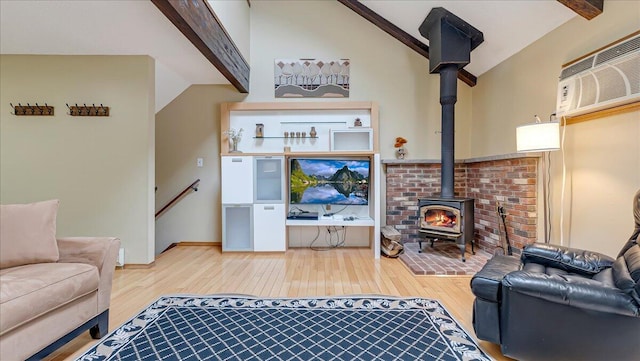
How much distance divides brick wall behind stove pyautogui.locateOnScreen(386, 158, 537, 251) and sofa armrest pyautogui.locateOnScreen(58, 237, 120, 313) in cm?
338

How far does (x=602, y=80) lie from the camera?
221 cm

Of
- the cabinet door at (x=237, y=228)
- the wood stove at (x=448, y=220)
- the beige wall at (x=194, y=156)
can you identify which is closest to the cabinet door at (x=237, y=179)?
the cabinet door at (x=237, y=228)

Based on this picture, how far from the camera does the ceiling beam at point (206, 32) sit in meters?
2.11

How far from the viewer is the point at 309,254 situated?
3.87m

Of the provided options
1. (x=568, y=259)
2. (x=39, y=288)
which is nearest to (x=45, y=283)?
(x=39, y=288)

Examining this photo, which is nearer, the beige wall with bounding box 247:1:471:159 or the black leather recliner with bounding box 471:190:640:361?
the black leather recliner with bounding box 471:190:640:361

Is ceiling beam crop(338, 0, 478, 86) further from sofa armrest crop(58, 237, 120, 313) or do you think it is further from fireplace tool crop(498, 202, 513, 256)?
sofa armrest crop(58, 237, 120, 313)

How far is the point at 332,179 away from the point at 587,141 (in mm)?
2736

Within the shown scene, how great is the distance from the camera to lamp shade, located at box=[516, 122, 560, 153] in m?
2.38

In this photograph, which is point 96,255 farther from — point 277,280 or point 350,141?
point 350,141

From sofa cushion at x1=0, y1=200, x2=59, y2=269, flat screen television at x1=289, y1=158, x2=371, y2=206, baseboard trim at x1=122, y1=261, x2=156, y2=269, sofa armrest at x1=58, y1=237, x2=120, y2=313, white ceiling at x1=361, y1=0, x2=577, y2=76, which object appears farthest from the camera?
flat screen television at x1=289, y1=158, x2=371, y2=206

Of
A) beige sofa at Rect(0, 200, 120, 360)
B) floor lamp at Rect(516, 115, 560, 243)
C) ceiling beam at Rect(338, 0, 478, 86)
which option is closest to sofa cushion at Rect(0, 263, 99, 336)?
beige sofa at Rect(0, 200, 120, 360)

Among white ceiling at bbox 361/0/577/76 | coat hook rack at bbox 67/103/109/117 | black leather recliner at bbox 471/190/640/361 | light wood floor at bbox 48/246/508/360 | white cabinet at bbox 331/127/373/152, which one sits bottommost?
light wood floor at bbox 48/246/508/360

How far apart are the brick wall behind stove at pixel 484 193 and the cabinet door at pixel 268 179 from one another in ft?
5.32
